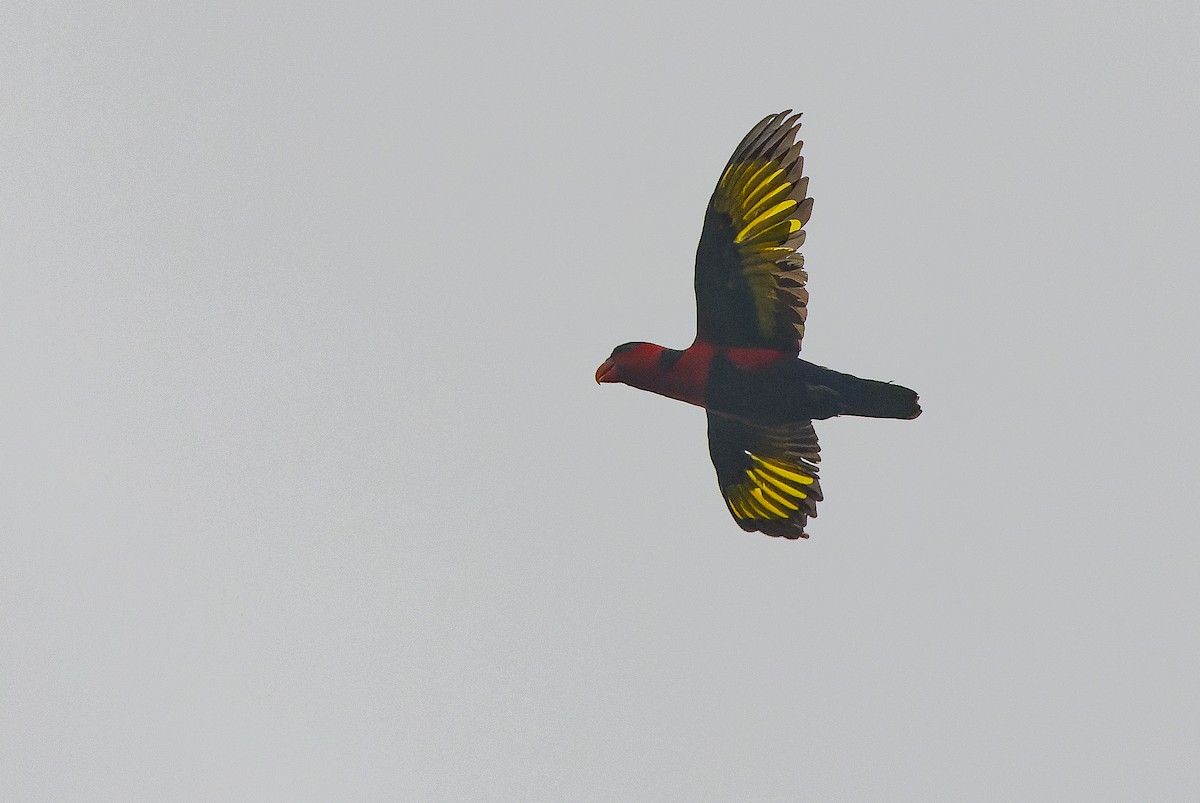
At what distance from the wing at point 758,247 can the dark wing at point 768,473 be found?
47.0 inches

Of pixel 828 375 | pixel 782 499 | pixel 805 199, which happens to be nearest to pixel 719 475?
pixel 782 499

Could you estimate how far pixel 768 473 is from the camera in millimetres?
19141

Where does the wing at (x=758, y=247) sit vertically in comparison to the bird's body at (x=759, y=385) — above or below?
above

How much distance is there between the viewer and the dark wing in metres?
18.9

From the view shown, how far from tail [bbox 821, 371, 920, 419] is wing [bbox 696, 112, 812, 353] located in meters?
0.64

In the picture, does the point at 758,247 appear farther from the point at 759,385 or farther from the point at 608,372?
the point at 608,372

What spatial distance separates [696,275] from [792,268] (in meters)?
1.09

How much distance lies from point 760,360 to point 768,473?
1.62m

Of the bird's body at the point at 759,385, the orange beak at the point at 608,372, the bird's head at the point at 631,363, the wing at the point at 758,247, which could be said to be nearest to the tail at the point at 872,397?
the bird's body at the point at 759,385

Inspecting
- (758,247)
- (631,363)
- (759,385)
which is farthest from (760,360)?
(631,363)

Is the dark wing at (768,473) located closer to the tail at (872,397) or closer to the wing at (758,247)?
the tail at (872,397)

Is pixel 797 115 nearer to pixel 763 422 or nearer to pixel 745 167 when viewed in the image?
pixel 745 167

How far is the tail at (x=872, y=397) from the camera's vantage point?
57.9ft

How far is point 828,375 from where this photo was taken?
707 inches
